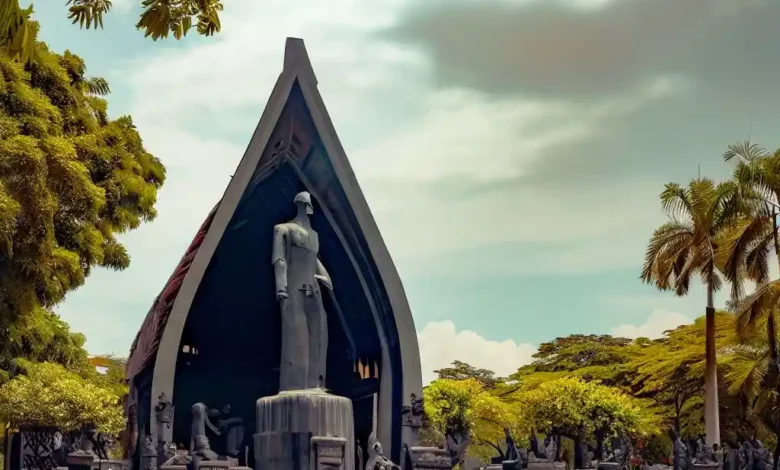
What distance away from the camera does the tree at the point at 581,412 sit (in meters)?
37.9

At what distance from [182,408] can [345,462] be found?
5.21 meters

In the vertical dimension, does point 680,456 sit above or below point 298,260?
below

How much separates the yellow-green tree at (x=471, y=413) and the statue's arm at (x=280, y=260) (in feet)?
84.2

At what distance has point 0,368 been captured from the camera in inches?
960

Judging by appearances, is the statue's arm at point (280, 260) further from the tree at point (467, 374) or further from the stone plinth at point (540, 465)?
the tree at point (467, 374)

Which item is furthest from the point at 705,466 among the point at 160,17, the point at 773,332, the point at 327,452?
the point at 160,17

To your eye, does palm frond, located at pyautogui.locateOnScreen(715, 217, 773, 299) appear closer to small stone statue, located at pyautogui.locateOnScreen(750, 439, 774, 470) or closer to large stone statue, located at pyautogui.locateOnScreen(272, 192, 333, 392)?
small stone statue, located at pyautogui.locateOnScreen(750, 439, 774, 470)

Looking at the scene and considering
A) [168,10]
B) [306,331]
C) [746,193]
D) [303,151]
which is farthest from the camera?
[746,193]

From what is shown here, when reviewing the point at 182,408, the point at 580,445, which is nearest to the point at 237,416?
the point at 182,408

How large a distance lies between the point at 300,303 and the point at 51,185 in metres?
5.58

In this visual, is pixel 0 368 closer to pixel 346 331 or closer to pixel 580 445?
pixel 346 331

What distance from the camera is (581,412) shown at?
3825 centimetres

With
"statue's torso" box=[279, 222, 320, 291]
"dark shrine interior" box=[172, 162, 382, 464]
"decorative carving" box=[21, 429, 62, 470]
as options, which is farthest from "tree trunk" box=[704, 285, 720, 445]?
"decorative carving" box=[21, 429, 62, 470]

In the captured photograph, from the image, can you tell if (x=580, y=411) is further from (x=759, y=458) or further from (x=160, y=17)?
(x=160, y=17)
